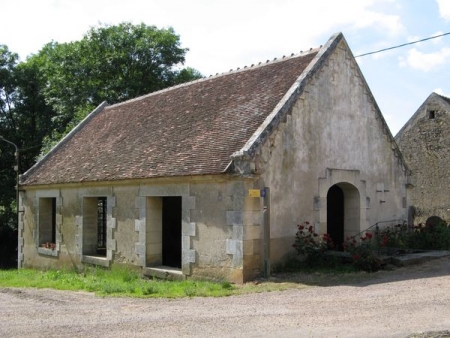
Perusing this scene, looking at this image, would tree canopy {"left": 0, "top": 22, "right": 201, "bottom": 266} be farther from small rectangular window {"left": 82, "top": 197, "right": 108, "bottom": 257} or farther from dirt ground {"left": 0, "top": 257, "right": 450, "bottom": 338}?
dirt ground {"left": 0, "top": 257, "right": 450, "bottom": 338}

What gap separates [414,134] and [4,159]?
20.1m

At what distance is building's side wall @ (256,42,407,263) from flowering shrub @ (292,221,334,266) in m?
0.17

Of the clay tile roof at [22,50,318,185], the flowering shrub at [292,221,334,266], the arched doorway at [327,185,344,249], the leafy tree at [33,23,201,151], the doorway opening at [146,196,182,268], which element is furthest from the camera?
the leafy tree at [33,23,201,151]

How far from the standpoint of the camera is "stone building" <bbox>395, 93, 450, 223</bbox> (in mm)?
19266

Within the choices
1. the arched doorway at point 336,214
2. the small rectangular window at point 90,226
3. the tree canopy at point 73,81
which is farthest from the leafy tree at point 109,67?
the arched doorway at point 336,214

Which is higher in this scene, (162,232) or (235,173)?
(235,173)

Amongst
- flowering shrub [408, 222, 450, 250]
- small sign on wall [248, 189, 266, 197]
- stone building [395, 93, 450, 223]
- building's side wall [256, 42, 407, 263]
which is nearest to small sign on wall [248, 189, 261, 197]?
small sign on wall [248, 189, 266, 197]

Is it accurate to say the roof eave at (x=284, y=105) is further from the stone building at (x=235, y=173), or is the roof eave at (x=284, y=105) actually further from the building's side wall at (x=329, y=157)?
the building's side wall at (x=329, y=157)

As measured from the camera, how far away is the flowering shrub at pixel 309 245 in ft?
35.2

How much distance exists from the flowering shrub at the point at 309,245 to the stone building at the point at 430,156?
31.0 feet

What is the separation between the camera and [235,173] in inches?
382

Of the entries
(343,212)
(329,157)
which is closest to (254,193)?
(329,157)

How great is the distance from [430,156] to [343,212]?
8.50m

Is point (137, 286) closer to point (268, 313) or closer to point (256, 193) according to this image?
point (256, 193)
